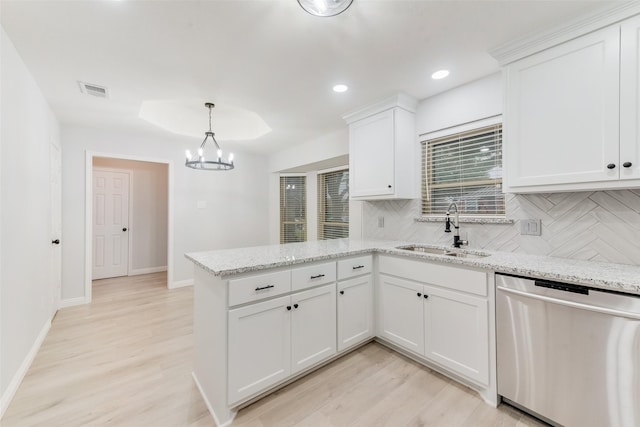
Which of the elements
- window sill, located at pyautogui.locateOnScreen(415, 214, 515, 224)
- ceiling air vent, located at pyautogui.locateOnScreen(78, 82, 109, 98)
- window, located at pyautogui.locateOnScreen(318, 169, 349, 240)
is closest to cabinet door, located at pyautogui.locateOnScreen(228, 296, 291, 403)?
window sill, located at pyautogui.locateOnScreen(415, 214, 515, 224)

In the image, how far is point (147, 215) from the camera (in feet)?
18.9

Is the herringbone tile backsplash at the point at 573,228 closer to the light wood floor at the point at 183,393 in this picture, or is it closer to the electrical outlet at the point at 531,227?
the electrical outlet at the point at 531,227

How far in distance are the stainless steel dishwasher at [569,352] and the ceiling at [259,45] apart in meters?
1.63

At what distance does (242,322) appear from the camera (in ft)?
5.40

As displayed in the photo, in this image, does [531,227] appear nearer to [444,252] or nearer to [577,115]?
[444,252]

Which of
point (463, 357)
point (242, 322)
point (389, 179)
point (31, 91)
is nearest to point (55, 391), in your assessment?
point (242, 322)

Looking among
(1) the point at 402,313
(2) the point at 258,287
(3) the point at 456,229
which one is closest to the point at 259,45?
(2) the point at 258,287

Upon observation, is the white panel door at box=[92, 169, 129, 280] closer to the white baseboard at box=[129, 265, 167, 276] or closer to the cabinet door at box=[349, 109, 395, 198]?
the white baseboard at box=[129, 265, 167, 276]

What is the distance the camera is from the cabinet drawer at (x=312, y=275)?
6.31ft

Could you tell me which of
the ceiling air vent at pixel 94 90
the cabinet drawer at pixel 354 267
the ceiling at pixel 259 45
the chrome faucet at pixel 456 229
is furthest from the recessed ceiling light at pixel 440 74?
the ceiling air vent at pixel 94 90

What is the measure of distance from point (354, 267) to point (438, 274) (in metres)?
0.67

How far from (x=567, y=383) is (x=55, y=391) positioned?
3245 millimetres

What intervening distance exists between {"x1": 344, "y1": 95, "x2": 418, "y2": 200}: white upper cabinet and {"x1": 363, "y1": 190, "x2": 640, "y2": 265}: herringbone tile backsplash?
2.30 feet

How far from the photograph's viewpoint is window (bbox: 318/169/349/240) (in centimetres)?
442
